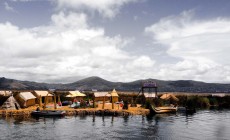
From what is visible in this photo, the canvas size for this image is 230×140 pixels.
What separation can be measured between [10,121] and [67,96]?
123ft

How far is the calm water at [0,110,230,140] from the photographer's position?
158ft

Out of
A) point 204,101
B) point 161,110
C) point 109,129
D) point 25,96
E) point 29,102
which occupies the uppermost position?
point 25,96

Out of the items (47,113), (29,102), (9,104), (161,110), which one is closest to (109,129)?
(47,113)

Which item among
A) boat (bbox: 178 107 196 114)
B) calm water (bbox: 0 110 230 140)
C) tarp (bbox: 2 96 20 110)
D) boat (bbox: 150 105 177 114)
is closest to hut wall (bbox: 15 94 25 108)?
tarp (bbox: 2 96 20 110)

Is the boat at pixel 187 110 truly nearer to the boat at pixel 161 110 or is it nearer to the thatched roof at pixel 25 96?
the boat at pixel 161 110

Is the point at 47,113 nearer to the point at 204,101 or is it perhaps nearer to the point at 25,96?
the point at 25,96

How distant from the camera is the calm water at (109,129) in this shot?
48.3m

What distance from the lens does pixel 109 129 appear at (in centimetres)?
5444

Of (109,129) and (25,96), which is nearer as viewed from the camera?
(109,129)

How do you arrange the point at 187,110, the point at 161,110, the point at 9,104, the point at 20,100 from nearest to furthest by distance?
the point at 9,104
the point at 20,100
the point at 161,110
the point at 187,110

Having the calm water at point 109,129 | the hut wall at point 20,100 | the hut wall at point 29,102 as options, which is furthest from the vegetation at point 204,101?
the hut wall at point 20,100

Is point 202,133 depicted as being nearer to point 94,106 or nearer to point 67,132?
point 67,132

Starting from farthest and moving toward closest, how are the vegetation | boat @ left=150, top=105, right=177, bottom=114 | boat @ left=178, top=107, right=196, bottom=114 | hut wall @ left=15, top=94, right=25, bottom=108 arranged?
the vegetation < boat @ left=178, top=107, right=196, bottom=114 < hut wall @ left=15, top=94, right=25, bottom=108 < boat @ left=150, top=105, right=177, bottom=114

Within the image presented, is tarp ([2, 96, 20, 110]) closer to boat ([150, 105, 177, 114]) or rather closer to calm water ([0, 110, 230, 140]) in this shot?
calm water ([0, 110, 230, 140])
